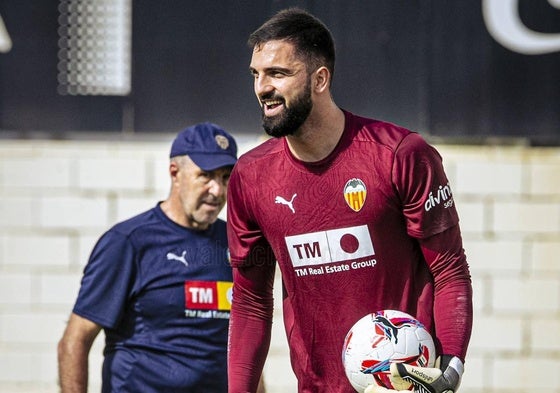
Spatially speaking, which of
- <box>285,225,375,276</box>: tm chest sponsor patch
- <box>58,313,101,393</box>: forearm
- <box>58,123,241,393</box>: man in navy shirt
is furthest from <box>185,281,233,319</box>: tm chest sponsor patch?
<box>285,225,375,276</box>: tm chest sponsor patch

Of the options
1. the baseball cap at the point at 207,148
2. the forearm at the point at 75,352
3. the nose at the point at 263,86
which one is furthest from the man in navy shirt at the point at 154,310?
the nose at the point at 263,86

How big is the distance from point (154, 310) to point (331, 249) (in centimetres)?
120

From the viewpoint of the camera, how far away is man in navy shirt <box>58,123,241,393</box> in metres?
4.33

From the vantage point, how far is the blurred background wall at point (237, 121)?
19.6 feet

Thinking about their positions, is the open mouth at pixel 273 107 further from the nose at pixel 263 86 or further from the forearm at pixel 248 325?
the forearm at pixel 248 325

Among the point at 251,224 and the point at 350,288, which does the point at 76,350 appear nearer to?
the point at 251,224

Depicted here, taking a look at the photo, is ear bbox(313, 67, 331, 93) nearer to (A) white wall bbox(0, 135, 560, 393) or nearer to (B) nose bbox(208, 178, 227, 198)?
(B) nose bbox(208, 178, 227, 198)

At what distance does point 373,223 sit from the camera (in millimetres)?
3357

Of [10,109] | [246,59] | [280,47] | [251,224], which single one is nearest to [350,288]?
[251,224]

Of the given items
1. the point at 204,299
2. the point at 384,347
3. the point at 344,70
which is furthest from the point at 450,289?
the point at 344,70

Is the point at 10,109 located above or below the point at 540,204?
above

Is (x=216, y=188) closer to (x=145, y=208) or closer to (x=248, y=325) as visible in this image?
(x=248, y=325)

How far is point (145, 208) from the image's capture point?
609 cm

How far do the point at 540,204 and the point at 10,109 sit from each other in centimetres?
291
